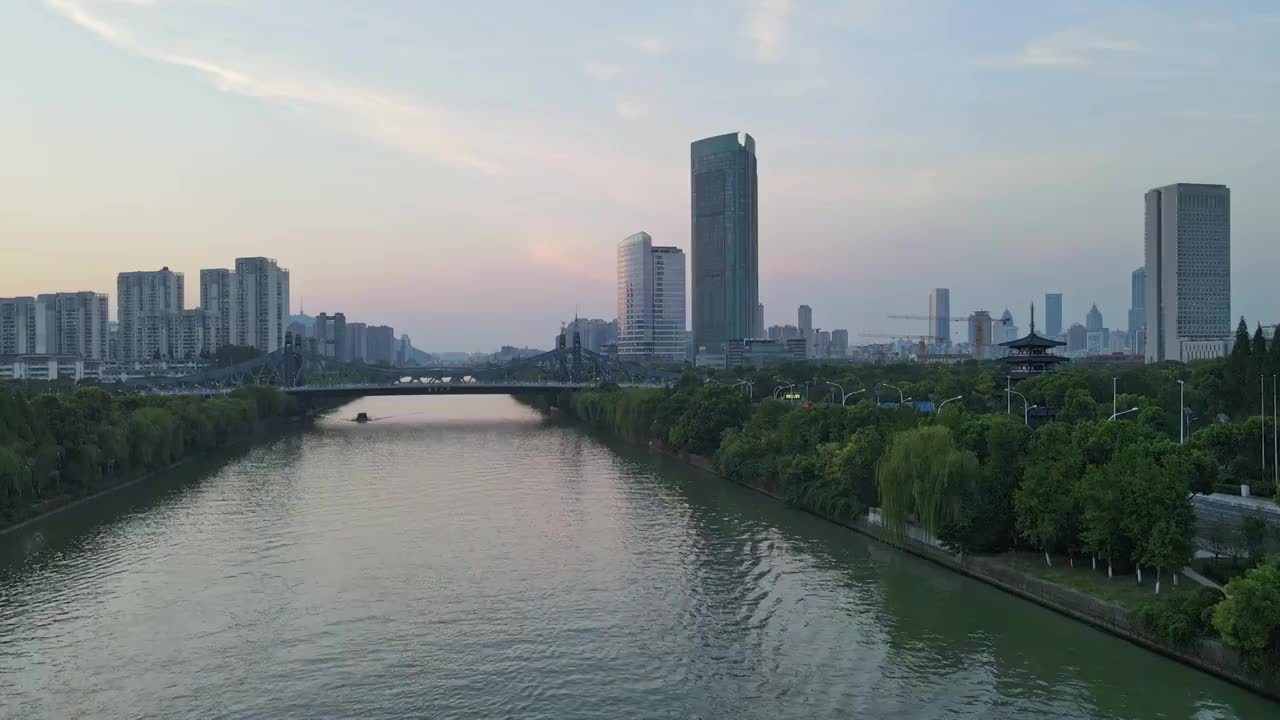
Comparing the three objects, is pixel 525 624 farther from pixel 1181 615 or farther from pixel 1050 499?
pixel 1181 615

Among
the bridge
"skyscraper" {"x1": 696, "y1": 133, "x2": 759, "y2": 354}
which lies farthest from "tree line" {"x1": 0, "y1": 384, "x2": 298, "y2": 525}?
"skyscraper" {"x1": 696, "y1": 133, "x2": 759, "y2": 354}

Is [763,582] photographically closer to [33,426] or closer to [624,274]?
[33,426]

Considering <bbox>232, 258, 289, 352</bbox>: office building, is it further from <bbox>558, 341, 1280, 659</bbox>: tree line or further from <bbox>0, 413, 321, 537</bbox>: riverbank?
<bbox>558, 341, 1280, 659</bbox>: tree line

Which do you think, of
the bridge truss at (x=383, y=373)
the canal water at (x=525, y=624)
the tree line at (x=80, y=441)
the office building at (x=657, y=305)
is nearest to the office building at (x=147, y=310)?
the bridge truss at (x=383, y=373)

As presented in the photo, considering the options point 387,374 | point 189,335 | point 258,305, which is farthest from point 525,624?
point 258,305

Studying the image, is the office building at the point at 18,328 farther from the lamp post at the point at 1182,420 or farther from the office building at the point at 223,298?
the lamp post at the point at 1182,420
